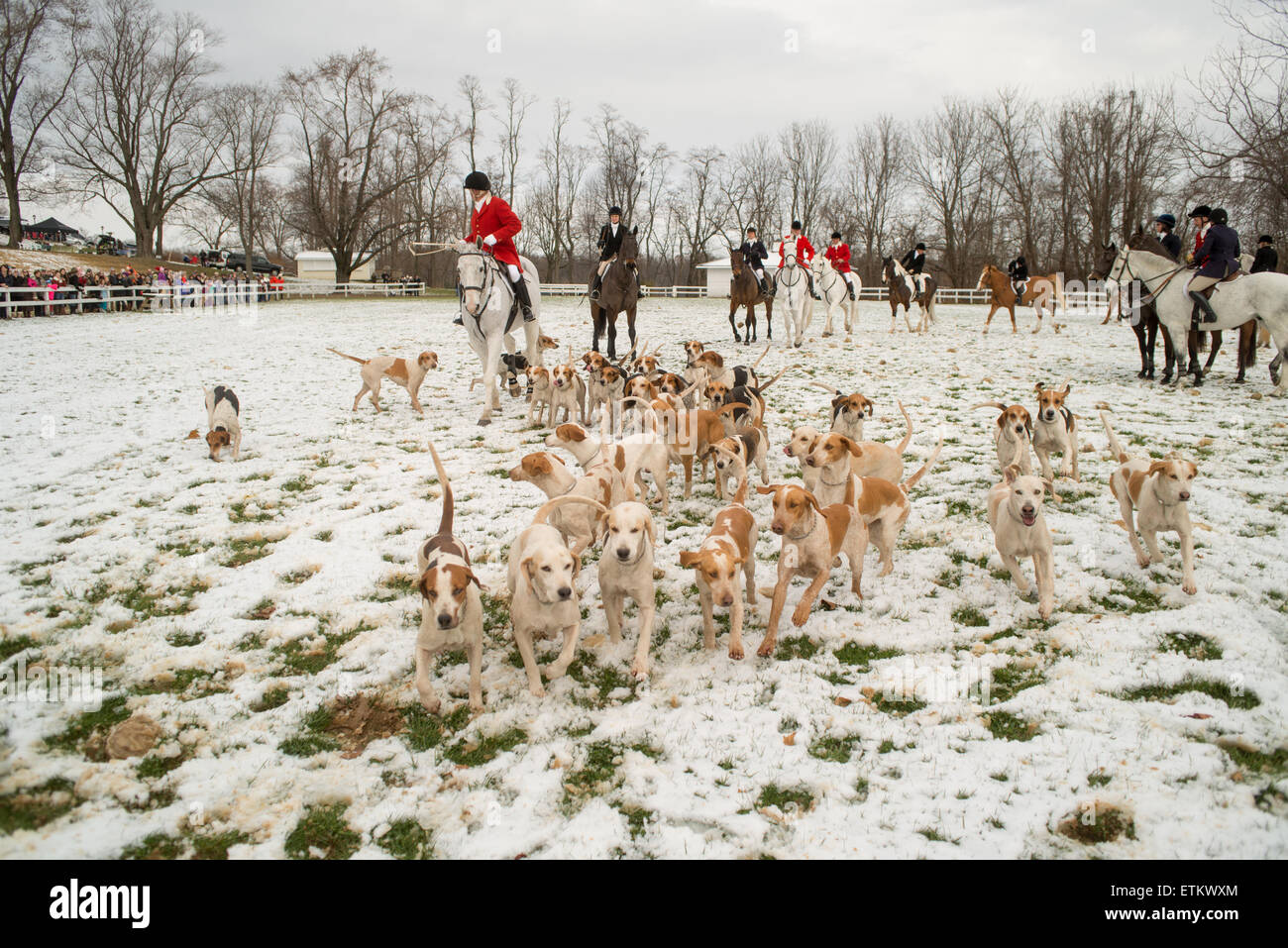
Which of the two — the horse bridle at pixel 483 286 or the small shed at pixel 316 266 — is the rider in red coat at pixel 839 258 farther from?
the small shed at pixel 316 266

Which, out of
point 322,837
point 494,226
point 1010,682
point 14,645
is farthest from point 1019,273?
point 14,645

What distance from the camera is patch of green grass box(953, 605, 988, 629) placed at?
14.4 ft

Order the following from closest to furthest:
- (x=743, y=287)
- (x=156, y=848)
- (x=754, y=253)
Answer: (x=156, y=848)
(x=743, y=287)
(x=754, y=253)

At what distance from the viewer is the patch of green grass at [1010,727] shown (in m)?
3.29

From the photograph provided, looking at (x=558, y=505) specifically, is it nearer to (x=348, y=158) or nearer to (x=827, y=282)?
(x=827, y=282)

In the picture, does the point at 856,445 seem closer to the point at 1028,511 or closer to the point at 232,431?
the point at 1028,511

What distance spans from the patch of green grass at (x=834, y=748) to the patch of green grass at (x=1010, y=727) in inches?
26.2

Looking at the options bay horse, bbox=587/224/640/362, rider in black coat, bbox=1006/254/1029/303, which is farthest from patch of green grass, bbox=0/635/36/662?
rider in black coat, bbox=1006/254/1029/303

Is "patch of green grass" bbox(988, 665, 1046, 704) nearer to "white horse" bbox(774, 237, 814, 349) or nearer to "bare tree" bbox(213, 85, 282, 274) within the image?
"white horse" bbox(774, 237, 814, 349)

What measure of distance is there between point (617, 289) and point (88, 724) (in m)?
12.4

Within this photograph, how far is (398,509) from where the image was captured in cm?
632

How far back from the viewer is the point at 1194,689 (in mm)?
3518

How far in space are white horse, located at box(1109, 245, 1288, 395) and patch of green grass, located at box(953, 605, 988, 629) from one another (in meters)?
9.16
